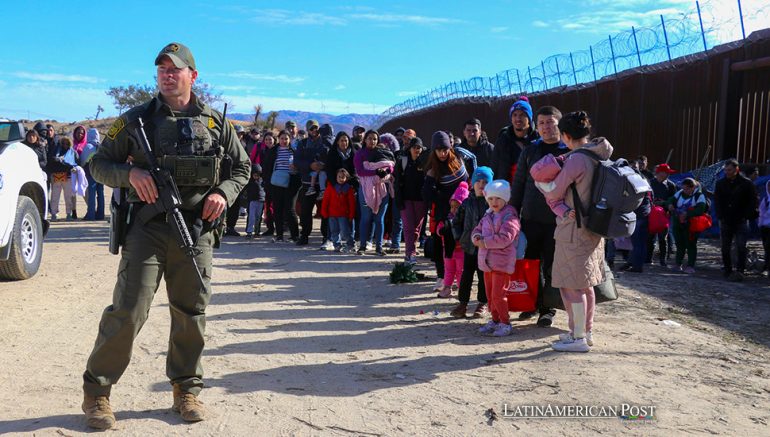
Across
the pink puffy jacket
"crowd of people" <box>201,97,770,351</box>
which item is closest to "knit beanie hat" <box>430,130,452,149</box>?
"crowd of people" <box>201,97,770,351</box>

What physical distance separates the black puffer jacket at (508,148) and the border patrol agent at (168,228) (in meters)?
3.33

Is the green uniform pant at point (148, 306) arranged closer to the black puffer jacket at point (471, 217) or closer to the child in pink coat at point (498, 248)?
the child in pink coat at point (498, 248)

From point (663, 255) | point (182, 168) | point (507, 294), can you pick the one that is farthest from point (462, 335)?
point (663, 255)

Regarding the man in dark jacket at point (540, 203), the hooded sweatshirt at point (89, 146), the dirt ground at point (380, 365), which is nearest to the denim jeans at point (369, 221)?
the dirt ground at point (380, 365)

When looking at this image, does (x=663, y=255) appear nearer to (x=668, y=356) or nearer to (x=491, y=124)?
(x=668, y=356)

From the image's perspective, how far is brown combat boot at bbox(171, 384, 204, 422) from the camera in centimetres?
387

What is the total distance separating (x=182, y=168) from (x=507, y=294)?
336cm

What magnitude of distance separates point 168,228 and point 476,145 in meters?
5.44

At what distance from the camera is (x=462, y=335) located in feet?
19.4

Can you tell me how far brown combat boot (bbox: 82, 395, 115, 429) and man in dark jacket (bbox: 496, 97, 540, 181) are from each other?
413 centimetres

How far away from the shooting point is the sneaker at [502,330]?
5.83 metres

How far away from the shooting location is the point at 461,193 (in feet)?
23.4

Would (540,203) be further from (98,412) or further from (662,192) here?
(662,192)

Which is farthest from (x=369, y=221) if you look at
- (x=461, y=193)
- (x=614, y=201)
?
(x=614, y=201)
